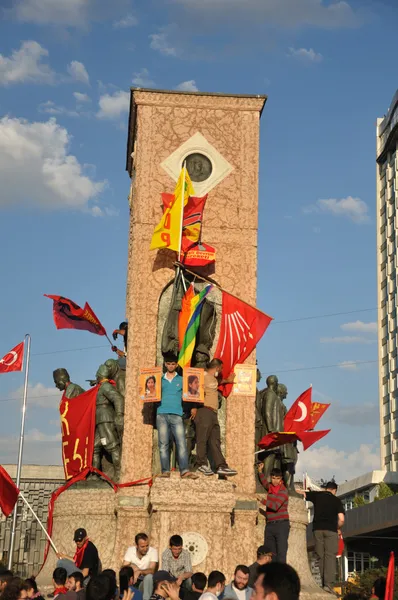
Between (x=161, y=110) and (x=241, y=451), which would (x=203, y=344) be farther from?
(x=161, y=110)

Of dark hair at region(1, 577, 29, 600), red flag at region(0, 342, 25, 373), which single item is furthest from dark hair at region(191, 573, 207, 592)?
red flag at region(0, 342, 25, 373)

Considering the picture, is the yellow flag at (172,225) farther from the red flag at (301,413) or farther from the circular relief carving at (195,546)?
the circular relief carving at (195,546)

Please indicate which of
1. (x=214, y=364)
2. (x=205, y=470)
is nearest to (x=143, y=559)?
(x=205, y=470)

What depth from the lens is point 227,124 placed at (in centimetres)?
1795

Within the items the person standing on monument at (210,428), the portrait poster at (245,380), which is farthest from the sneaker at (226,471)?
the portrait poster at (245,380)

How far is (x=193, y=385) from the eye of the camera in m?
15.5

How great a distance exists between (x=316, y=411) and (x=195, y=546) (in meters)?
5.11

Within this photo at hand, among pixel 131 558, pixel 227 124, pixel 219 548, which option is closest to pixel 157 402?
pixel 219 548

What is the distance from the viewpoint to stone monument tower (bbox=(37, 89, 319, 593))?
14.3m

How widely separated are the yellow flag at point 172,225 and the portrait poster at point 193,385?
7.84ft

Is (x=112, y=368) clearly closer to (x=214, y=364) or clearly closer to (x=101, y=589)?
(x=214, y=364)

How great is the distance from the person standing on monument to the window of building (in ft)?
131

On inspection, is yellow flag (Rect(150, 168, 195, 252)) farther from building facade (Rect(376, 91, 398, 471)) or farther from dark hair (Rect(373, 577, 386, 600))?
building facade (Rect(376, 91, 398, 471))

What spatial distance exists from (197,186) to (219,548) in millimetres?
6923
